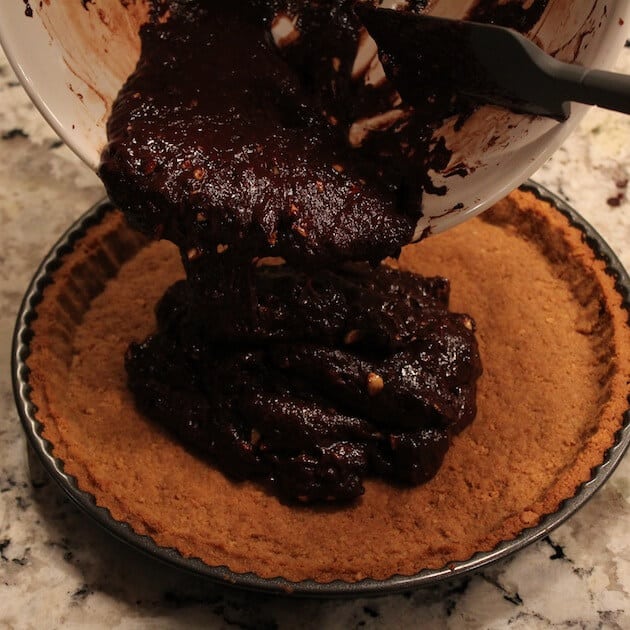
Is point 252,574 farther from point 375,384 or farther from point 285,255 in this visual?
point 285,255

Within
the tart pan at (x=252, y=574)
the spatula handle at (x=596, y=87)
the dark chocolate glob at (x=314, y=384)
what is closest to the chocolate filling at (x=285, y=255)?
the dark chocolate glob at (x=314, y=384)

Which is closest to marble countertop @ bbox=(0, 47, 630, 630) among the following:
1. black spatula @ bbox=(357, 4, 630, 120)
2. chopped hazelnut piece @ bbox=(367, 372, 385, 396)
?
chopped hazelnut piece @ bbox=(367, 372, 385, 396)

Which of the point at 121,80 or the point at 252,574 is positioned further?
the point at 121,80

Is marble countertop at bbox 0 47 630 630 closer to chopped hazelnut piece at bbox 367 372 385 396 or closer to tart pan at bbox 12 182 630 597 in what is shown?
tart pan at bbox 12 182 630 597

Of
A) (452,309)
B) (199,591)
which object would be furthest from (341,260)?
(199,591)

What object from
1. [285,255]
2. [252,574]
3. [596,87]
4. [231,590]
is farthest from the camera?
[231,590]

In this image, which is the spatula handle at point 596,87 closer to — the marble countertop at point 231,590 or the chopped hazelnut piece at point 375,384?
the chopped hazelnut piece at point 375,384

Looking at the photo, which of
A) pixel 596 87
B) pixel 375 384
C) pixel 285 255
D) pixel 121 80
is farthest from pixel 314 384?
pixel 596 87
